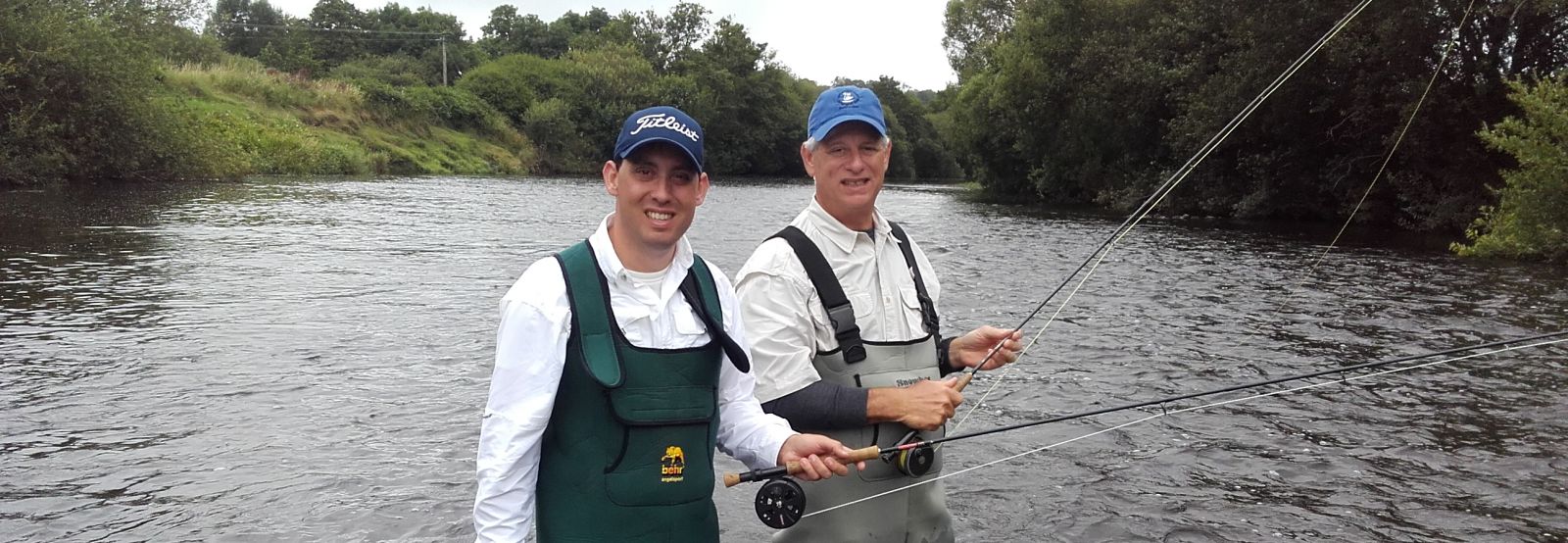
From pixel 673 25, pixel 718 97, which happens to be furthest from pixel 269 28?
pixel 718 97

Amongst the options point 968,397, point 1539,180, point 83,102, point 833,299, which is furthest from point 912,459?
point 83,102

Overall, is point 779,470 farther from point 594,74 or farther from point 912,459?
point 594,74

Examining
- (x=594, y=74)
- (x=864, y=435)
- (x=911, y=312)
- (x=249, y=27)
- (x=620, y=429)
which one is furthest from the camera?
(x=249, y=27)

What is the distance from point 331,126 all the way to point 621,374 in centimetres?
6259

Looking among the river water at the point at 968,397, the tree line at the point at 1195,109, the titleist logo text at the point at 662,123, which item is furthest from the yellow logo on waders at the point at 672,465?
the tree line at the point at 1195,109

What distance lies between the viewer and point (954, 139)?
5494cm

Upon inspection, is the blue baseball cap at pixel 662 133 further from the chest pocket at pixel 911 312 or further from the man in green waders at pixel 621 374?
the chest pocket at pixel 911 312

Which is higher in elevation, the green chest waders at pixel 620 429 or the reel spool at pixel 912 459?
the green chest waders at pixel 620 429

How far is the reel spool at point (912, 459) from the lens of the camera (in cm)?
342

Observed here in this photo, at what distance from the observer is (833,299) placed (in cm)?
327

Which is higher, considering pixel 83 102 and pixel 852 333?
pixel 83 102

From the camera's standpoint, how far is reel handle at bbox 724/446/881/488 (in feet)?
9.88

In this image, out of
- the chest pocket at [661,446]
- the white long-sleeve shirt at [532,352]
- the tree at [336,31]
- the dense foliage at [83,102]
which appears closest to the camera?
the white long-sleeve shirt at [532,352]

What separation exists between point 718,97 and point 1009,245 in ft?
233
